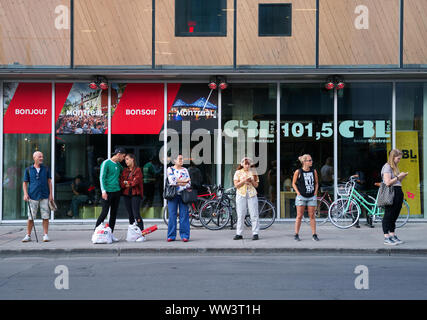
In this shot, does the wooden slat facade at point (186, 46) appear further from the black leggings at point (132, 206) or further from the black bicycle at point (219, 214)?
the black leggings at point (132, 206)

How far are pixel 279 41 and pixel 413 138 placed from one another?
485 centimetres

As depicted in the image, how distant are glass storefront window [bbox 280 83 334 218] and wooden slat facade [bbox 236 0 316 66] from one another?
92 centimetres

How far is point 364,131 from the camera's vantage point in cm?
1268

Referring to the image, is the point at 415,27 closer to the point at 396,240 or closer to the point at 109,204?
the point at 396,240

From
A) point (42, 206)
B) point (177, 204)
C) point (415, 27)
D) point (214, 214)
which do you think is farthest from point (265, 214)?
point (415, 27)

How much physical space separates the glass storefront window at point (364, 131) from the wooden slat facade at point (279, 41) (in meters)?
1.69

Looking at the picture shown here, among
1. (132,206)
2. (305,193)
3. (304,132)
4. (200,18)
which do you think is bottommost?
(132,206)

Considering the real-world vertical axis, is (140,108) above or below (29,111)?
above

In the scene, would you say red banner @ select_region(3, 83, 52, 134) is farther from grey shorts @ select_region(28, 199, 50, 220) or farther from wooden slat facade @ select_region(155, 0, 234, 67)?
wooden slat facade @ select_region(155, 0, 234, 67)

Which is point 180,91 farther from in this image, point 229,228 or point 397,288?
point 397,288

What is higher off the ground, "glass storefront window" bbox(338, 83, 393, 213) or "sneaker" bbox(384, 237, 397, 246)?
"glass storefront window" bbox(338, 83, 393, 213)

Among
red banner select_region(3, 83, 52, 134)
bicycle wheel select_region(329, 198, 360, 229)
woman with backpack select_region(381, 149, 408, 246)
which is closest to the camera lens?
woman with backpack select_region(381, 149, 408, 246)

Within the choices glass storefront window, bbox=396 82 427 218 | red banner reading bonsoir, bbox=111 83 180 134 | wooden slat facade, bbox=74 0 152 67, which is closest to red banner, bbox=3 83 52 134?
wooden slat facade, bbox=74 0 152 67

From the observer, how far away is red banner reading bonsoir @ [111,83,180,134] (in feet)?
41.3
